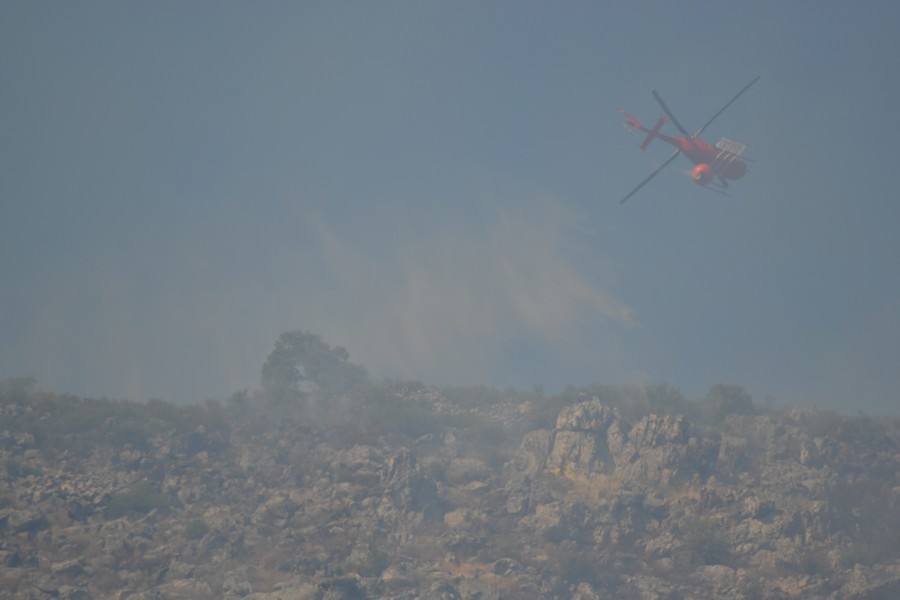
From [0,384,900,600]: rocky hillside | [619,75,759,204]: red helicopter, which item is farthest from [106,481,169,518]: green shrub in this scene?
[619,75,759,204]: red helicopter

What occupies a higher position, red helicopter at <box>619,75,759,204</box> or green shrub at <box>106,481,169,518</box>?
red helicopter at <box>619,75,759,204</box>

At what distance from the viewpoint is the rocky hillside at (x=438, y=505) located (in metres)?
45.5

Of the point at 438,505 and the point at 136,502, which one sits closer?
the point at 136,502

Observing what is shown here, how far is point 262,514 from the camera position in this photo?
52375mm

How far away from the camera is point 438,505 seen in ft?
184

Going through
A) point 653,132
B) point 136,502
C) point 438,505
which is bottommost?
point 438,505

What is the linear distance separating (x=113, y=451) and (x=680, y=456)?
45.3m

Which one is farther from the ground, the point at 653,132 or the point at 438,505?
the point at 653,132

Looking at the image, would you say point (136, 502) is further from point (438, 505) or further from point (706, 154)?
point (706, 154)

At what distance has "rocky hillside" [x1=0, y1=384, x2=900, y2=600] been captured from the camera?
149 ft

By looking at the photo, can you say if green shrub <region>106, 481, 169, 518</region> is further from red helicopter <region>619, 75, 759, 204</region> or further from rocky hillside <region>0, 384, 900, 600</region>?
red helicopter <region>619, 75, 759, 204</region>

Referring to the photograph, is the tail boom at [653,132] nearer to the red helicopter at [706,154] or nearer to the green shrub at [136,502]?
the red helicopter at [706,154]

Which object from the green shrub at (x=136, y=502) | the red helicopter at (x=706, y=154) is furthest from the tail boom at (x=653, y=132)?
the green shrub at (x=136, y=502)

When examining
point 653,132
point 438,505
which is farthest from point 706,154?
point 438,505
